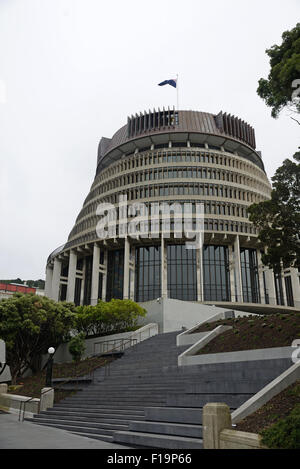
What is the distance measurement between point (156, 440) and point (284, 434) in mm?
4210

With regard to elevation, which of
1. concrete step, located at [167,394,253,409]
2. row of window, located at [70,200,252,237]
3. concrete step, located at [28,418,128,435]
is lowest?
concrete step, located at [28,418,128,435]

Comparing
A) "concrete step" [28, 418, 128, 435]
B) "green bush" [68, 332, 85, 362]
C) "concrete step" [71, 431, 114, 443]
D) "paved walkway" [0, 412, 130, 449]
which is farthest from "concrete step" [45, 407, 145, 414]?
"green bush" [68, 332, 85, 362]

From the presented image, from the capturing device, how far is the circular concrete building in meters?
52.4

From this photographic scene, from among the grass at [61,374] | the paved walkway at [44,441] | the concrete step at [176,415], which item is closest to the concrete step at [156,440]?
the paved walkway at [44,441]

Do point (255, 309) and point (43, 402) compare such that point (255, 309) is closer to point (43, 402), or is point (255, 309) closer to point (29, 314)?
point (29, 314)

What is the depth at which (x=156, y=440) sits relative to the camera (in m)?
10.8

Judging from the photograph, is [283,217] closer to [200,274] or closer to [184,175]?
[200,274]

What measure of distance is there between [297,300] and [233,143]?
28.3m

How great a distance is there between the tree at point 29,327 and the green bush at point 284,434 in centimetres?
2687

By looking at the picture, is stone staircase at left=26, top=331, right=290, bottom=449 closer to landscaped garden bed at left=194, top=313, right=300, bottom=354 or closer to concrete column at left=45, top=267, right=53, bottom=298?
landscaped garden bed at left=194, top=313, right=300, bottom=354

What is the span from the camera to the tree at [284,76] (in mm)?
14133

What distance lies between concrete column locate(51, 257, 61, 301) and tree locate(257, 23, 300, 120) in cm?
5106

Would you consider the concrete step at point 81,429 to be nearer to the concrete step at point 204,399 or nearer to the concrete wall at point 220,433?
the concrete step at point 204,399
